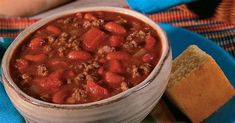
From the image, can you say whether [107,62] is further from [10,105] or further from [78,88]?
[10,105]

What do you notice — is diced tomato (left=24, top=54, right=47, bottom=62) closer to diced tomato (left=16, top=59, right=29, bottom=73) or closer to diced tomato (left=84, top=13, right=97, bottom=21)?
diced tomato (left=16, top=59, right=29, bottom=73)

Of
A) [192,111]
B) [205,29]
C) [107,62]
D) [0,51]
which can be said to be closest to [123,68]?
[107,62]

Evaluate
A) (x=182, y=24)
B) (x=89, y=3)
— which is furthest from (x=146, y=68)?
(x=89, y=3)

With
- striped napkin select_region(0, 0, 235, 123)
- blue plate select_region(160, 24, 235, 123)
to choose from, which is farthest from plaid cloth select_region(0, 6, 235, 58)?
blue plate select_region(160, 24, 235, 123)

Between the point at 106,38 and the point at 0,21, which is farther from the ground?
the point at 106,38

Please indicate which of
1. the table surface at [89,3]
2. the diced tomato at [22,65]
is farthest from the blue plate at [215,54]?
the table surface at [89,3]

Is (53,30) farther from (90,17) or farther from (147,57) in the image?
(147,57)
